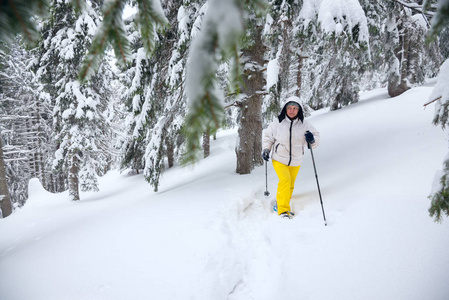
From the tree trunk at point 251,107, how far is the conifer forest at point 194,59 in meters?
0.03

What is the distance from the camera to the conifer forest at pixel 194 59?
3.08ft

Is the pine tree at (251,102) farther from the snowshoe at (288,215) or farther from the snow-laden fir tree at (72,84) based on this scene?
the snow-laden fir tree at (72,84)

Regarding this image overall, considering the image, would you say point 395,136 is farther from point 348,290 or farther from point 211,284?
point 211,284

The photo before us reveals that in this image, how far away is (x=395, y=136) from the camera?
18.0 ft

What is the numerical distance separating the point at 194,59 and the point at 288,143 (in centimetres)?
360

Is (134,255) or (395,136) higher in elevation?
(395,136)

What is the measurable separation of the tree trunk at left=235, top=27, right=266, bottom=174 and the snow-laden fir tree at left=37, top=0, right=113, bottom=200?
571 centimetres

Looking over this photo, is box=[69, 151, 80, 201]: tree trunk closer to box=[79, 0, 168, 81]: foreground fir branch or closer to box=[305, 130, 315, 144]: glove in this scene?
box=[305, 130, 315, 144]: glove

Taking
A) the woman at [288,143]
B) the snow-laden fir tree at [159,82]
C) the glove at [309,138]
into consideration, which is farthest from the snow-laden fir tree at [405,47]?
the snow-laden fir tree at [159,82]

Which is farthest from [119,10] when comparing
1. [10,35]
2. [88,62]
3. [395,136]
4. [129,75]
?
[129,75]

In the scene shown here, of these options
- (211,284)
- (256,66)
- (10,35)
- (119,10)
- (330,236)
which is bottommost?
(211,284)

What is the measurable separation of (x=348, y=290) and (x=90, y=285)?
2994 millimetres

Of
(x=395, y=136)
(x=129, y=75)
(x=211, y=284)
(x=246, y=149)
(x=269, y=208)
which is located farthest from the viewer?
(x=129, y=75)

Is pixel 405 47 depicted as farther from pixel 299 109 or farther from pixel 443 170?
pixel 443 170
